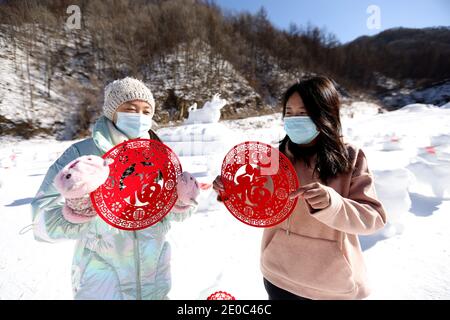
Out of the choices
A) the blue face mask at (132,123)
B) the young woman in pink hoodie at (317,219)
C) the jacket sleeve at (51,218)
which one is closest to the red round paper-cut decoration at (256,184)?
the young woman in pink hoodie at (317,219)

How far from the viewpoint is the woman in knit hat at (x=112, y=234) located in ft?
2.74

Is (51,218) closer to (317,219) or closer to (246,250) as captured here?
(317,219)

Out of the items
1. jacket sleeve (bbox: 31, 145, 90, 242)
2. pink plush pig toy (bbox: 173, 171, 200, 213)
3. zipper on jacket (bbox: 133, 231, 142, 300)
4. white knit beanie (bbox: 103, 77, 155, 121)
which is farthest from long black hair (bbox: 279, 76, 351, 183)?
jacket sleeve (bbox: 31, 145, 90, 242)

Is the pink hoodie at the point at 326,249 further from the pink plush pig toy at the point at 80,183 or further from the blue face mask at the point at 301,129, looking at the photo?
the pink plush pig toy at the point at 80,183

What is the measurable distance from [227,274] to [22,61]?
15640 millimetres

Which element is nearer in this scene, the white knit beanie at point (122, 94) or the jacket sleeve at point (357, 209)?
the jacket sleeve at point (357, 209)

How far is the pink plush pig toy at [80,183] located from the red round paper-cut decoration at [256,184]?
18.0 inches

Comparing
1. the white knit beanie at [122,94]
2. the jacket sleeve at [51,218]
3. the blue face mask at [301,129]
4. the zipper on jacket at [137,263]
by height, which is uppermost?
the white knit beanie at [122,94]

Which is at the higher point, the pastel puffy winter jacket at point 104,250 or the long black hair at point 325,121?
the long black hair at point 325,121

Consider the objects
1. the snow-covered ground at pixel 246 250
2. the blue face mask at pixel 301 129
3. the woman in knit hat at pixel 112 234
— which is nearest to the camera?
the woman in knit hat at pixel 112 234

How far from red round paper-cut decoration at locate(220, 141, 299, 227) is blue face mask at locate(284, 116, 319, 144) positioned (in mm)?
110

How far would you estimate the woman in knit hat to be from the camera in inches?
32.9

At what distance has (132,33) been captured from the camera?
1636 centimetres

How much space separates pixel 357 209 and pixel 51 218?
1.05 m
